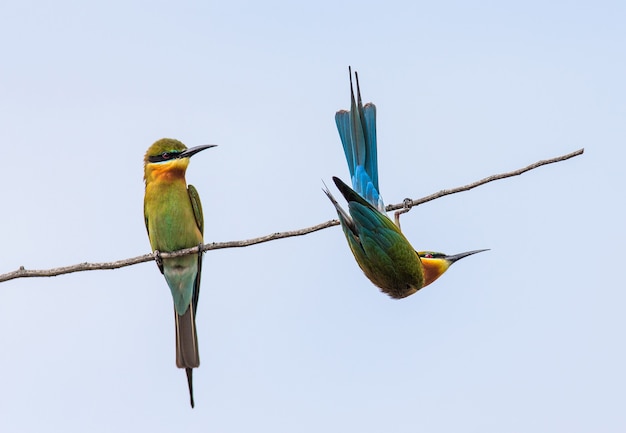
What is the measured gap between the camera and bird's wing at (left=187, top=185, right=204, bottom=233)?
14.6ft

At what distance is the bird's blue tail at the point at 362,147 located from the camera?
3908mm

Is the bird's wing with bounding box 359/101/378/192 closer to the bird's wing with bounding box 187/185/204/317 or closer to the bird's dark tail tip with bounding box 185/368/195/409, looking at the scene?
the bird's wing with bounding box 187/185/204/317

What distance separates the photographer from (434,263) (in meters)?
3.88

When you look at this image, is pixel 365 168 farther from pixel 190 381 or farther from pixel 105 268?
pixel 105 268

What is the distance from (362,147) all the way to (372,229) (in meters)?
0.59

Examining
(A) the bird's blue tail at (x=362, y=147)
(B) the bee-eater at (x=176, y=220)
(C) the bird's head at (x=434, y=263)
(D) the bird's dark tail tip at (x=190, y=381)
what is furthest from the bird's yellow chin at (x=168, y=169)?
(C) the bird's head at (x=434, y=263)

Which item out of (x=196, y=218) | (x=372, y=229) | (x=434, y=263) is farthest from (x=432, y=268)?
(x=196, y=218)

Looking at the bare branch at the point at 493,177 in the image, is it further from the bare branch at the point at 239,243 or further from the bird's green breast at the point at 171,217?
the bird's green breast at the point at 171,217

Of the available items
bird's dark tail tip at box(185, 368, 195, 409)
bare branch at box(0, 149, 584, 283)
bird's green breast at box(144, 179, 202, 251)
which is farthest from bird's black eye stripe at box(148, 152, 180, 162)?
bare branch at box(0, 149, 584, 283)

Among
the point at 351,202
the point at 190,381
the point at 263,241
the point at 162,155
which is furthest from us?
the point at 162,155

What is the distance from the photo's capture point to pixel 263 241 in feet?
8.56

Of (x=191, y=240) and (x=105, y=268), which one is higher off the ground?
(x=191, y=240)

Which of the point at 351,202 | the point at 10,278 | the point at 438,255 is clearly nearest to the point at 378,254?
the point at 351,202

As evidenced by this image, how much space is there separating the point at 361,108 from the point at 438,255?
675mm
